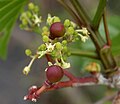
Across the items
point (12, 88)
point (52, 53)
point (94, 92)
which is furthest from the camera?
point (12, 88)

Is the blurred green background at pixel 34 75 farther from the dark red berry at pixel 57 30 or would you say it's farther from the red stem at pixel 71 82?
the dark red berry at pixel 57 30

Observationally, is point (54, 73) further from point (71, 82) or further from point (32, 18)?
point (32, 18)

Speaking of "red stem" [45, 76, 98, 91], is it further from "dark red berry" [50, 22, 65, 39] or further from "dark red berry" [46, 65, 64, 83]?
"dark red berry" [50, 22, 65, 39]

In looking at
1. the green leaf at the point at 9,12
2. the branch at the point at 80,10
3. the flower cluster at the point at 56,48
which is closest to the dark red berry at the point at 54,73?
the flower cluster at the point at 56,48

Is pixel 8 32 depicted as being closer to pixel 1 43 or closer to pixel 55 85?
pixel 1 43

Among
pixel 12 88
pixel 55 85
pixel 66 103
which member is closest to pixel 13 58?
pixel 12 88

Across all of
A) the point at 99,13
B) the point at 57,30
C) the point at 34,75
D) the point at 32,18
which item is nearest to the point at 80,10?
the point at 99,13
